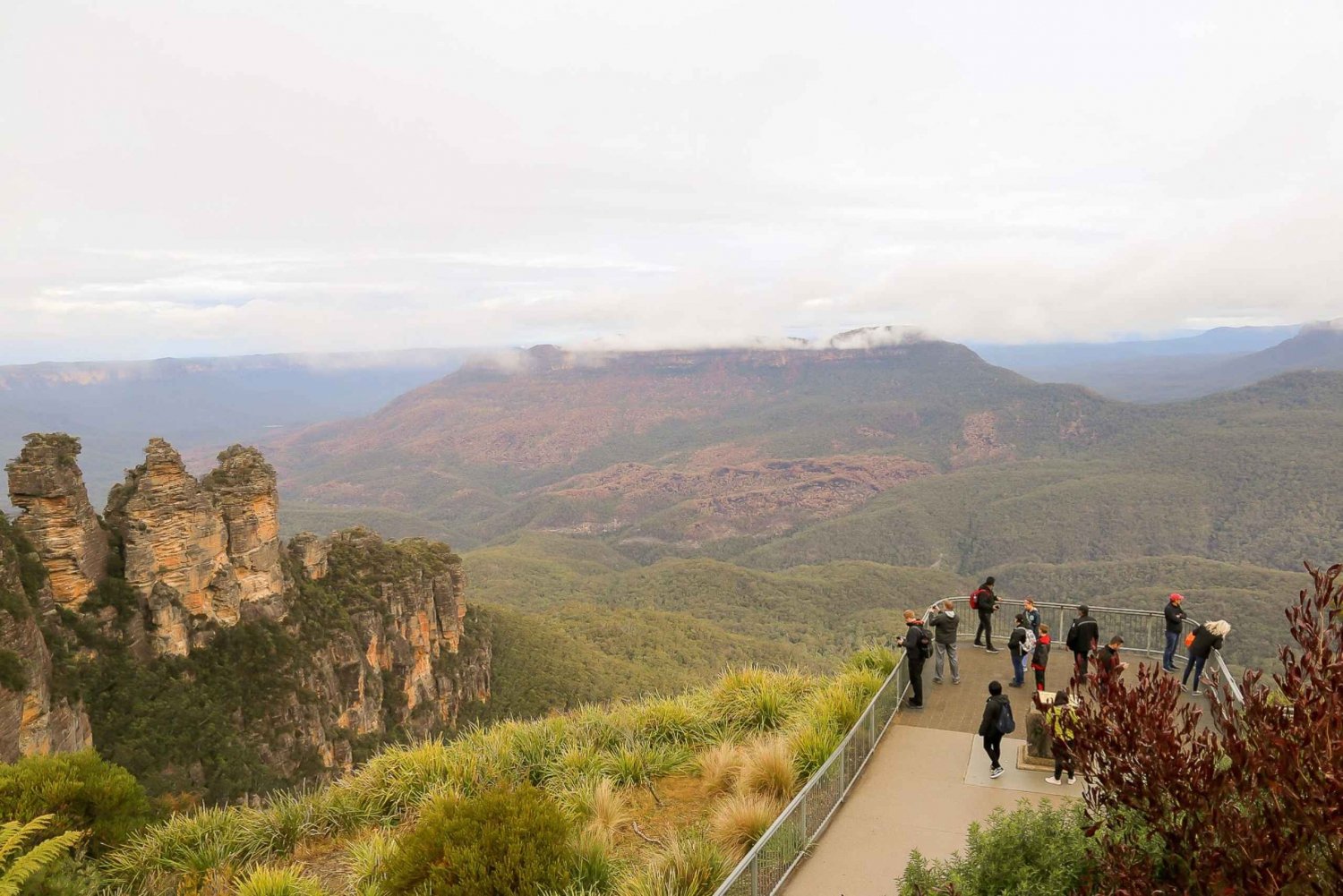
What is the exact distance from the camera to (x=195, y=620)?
37219 mm

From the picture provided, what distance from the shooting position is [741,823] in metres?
8.14

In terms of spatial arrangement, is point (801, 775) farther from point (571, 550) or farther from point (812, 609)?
point (571, 550)

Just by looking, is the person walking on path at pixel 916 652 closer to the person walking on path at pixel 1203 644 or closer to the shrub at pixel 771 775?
the shrub at pixel 771 775

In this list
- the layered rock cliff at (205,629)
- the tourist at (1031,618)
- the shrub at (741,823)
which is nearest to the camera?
the shrub at (741,823)

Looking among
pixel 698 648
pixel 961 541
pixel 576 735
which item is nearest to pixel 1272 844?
pixel 576 735

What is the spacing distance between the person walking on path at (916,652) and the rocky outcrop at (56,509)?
Result: 114 ft

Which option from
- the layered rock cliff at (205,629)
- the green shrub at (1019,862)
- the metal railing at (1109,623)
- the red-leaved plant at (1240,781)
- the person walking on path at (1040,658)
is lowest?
the layered rock cliff at (205,629)

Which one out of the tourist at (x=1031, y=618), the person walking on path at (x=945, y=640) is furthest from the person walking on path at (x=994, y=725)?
the tourist at (x=1031, y=618)

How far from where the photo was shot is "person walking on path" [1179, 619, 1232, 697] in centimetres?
1209

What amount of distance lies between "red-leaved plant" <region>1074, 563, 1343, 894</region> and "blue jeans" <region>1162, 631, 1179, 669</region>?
1033 centimetres

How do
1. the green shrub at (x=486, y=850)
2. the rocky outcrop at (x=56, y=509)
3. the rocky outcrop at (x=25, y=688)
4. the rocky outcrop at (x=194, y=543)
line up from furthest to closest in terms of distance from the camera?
1. the rocky outcrop at (x=194, y=543)
2. the rocky outcrop at (x=56, y=509)
3. the rocky outcrop at (x=25, y=688)
4. the green shrub at (x=486, y=850)

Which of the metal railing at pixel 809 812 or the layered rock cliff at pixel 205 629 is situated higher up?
the metal railing at pixel 809 812

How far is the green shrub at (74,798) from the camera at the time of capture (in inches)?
315

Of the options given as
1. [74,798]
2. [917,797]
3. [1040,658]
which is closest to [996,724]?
[917,797]
